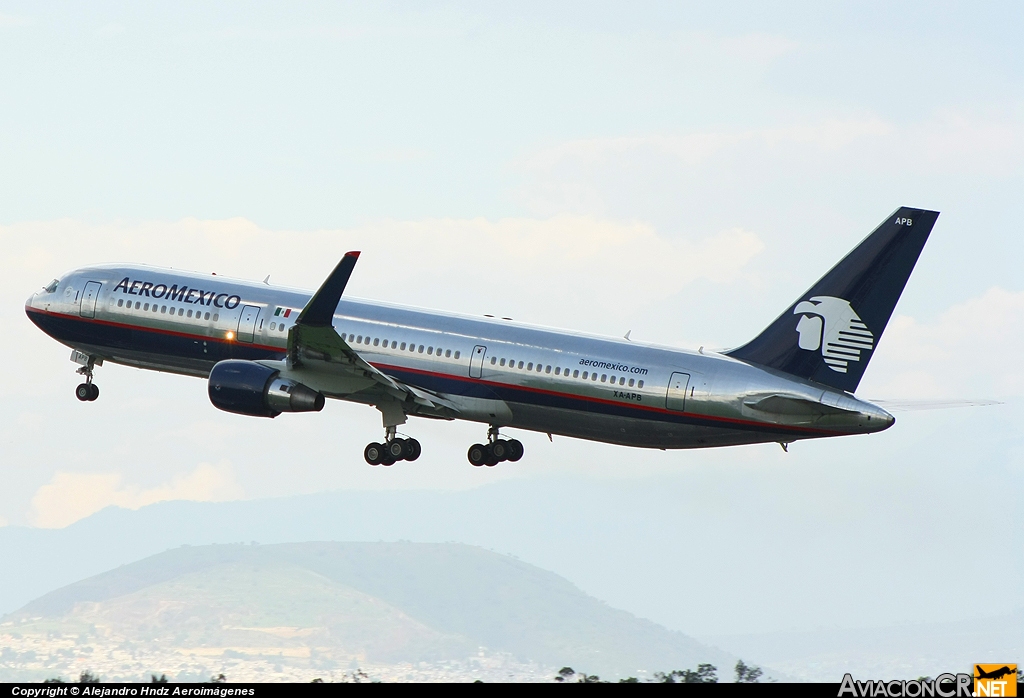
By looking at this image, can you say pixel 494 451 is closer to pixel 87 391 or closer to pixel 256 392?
pixel 256 392

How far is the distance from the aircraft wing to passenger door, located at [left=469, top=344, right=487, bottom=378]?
1.47 metres

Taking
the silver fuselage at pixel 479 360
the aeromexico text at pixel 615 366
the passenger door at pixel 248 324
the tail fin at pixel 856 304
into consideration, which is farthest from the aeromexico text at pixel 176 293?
the tail fin at pixel 856 304

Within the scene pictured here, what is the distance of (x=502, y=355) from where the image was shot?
51594 mm

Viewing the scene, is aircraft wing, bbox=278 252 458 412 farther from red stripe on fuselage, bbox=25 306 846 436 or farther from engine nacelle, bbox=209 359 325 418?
engine nacelle, bbox=209 359 325 418

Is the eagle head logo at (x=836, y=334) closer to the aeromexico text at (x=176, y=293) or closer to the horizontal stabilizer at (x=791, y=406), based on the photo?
the horizontal stabilizer at (x=791, y=406)

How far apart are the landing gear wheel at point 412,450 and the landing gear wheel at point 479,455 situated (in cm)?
222

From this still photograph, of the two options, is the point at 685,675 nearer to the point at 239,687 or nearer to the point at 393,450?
the point at 393,450

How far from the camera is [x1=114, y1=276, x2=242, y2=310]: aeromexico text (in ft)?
180

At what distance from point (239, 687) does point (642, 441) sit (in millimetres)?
18008

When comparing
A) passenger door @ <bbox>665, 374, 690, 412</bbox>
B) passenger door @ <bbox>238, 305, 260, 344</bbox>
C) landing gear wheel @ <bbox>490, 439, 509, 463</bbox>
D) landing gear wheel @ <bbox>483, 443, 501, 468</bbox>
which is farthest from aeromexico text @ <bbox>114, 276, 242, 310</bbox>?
passenger door @ <bbox>665, 374, 690, 412</bbox>

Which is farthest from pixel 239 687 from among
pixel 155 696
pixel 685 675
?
pixel 685 675

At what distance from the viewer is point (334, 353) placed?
50438mm

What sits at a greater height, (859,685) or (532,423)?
(532,423)

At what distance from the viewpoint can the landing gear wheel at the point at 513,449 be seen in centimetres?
5484
